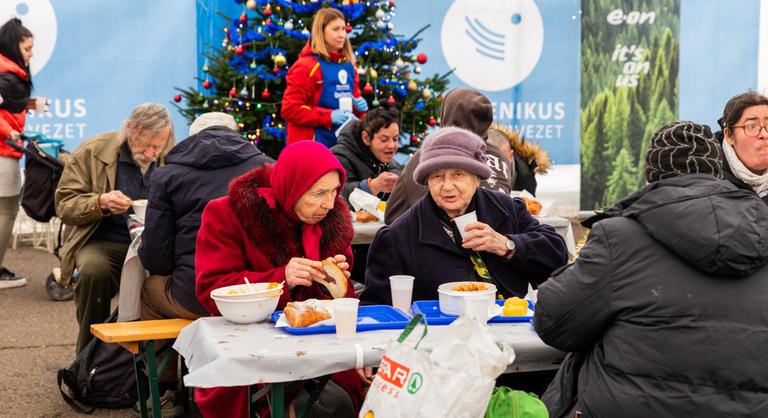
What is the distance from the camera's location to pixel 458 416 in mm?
2385

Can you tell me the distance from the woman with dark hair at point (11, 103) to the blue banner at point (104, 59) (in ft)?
5.14

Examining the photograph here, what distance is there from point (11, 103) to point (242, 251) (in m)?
5.15

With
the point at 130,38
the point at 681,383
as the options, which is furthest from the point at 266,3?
the point at 681,383

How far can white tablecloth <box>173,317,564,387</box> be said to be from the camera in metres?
2.68

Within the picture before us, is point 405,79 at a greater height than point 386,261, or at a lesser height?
greater

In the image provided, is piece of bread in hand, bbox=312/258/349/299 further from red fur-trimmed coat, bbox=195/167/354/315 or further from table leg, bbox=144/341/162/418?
table leg, bbox=144/341/162/418

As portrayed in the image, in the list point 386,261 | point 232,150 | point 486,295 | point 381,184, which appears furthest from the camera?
point 381,184

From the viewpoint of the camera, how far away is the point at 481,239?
3.66m

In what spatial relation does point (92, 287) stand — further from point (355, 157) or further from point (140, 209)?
point (355, 157)

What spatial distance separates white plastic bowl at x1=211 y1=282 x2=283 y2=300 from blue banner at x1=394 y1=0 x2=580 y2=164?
750 cm

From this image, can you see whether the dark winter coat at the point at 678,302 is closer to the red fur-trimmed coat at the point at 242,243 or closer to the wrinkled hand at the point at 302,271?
the wrinkled hand at the point at 302,271

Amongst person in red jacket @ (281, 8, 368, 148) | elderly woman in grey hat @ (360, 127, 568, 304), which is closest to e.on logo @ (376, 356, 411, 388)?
elderly woman in grey hat @ (360, 127, 568, 304)

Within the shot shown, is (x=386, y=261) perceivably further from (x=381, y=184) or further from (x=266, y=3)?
(x=266, y=3)

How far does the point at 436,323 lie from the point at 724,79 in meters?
8.93
